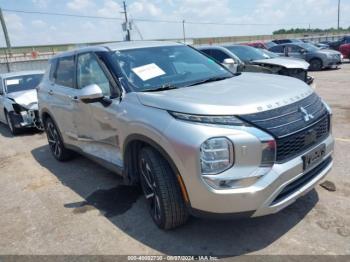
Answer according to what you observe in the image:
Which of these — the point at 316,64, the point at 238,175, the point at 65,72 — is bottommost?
the point at 316,64

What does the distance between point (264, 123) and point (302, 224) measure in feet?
3.90

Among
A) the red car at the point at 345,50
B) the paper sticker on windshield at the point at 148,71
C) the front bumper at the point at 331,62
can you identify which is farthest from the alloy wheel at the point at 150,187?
the red car at the point at 345,50

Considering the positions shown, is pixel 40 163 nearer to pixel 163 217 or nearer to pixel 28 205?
pixel 28 205

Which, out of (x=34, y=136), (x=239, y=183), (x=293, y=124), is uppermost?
(x=293, y=124)

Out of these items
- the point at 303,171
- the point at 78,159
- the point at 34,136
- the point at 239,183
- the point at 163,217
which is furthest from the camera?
the point at 34,136

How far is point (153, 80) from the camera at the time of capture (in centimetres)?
372

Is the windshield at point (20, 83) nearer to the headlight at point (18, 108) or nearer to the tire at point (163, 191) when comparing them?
the headlight at point (18, 108)

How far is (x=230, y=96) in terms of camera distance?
10.1 ft

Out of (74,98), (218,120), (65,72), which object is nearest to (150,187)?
(218,120)

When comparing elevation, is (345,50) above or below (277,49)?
below

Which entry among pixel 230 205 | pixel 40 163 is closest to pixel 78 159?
pixel 40 163

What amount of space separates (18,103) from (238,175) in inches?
278

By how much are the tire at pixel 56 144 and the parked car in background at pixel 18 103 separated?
7.62 feet

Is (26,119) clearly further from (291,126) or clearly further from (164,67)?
(291,126)
